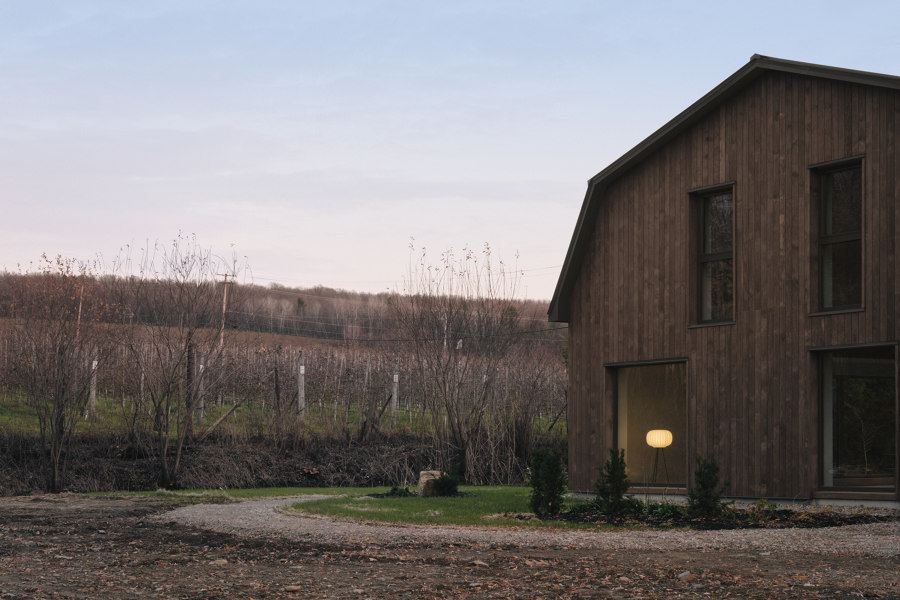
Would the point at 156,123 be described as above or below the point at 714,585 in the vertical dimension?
above

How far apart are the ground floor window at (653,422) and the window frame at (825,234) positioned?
8.18 feet

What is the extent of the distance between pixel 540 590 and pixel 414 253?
15.2m

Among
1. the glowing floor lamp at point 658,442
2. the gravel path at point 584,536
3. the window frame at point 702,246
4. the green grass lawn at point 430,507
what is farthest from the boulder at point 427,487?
the window frame at point 702,246

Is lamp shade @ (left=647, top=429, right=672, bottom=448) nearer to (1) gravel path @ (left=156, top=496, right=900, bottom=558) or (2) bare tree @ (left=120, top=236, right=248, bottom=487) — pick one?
(1) gravel path @ (left=156, top=496, right=900, bottom=558)

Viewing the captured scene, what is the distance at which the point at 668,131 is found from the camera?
13266 mm

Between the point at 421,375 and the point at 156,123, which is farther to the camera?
the point at 421,375

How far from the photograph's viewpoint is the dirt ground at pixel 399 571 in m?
6.19

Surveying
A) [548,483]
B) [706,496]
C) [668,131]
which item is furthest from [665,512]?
[668,131]

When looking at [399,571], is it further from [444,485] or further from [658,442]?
[444,485]

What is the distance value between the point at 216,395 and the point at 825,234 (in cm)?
1451

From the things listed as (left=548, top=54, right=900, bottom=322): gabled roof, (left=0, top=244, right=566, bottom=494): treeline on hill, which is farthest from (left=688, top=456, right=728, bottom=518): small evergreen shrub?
(left=0, top=244, right=566, bottom=494): treeline on hill

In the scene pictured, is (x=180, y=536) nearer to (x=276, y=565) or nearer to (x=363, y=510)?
(x=276, y=565)

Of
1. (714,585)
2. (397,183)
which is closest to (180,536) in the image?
(714,585)

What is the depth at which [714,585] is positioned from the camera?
6.34 metres
